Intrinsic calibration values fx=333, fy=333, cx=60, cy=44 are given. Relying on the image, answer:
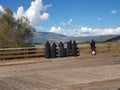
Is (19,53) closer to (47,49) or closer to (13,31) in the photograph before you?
(47,49)

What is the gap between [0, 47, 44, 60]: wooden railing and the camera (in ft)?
89.1

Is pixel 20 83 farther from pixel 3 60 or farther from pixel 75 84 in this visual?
pixel 3 60

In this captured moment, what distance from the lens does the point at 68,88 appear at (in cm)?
1159

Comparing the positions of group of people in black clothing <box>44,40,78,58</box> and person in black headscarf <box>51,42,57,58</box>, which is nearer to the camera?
group of people in black clothing <box>44,40,78,58</box>

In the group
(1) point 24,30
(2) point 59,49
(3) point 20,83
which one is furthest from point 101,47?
(3) point 20,83

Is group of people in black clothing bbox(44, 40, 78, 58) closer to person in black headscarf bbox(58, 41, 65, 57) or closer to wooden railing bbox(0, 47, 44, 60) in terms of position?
person in black headscarf bbox(58, 41, 65, 57)

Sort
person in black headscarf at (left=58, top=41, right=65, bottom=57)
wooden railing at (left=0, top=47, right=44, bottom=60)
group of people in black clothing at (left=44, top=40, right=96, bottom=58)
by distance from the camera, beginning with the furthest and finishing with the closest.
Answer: person in black headscarf at (left=58, top=41, right=65, bottom=57) → group of people in black clothing at (left=44, top=40, right=96, bottom=58) → wooden railing at (left=0, top=47, right=44, bottom=60)

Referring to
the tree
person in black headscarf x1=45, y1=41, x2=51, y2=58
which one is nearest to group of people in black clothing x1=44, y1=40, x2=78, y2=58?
person in black headscarf x1=45, y1=41, x2=51, y2=58

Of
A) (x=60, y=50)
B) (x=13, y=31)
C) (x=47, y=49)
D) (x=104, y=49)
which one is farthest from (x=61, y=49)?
(x=13, y=31)

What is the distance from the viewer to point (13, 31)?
41.8 meters

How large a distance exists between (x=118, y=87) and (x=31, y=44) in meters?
30.5

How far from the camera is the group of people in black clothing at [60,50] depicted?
90.3 feet

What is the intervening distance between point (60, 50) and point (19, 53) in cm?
353

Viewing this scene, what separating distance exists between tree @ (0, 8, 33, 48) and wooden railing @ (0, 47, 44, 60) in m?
11.4
